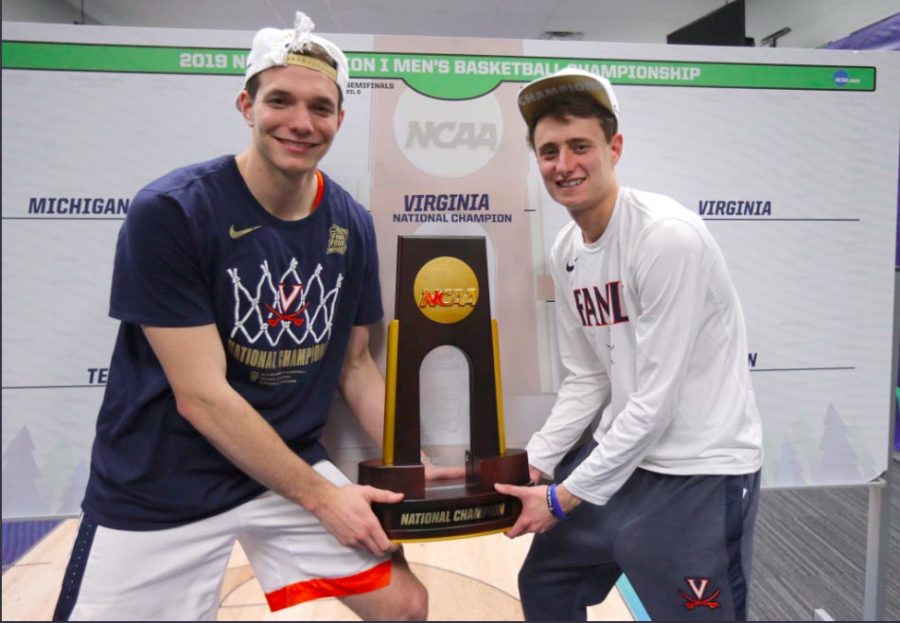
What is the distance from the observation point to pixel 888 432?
4.80 ft

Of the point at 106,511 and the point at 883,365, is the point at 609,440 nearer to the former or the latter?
the point at 883,365

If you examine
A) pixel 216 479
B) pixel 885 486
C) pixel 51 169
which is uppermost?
pixel 51 169

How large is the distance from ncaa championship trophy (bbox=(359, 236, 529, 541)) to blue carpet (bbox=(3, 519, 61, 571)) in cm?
143

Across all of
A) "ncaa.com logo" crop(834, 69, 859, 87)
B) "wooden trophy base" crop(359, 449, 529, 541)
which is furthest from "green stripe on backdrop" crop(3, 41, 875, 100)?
"wooden trophy base" crop(359, 449, 529, 541)

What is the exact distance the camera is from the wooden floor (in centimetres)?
151

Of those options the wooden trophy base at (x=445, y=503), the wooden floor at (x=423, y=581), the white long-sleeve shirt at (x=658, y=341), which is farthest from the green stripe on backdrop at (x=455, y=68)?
the wooden floor at (x=423, y=581)

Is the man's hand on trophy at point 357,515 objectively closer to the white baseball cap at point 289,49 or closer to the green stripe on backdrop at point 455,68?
the white baseball cap at point 289,49

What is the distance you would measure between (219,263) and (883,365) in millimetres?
1536

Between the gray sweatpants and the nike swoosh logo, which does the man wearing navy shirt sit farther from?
the gray sweatpants

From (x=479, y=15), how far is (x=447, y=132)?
3997mm

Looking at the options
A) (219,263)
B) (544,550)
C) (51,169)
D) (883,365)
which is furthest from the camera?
(883,365)

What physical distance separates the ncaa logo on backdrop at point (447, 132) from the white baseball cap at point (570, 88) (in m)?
0.21

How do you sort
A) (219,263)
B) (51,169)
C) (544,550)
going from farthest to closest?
1. (544,550)
2. (51,169)
3. (219,263)

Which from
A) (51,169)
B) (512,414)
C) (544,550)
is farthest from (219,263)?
(544,550)
